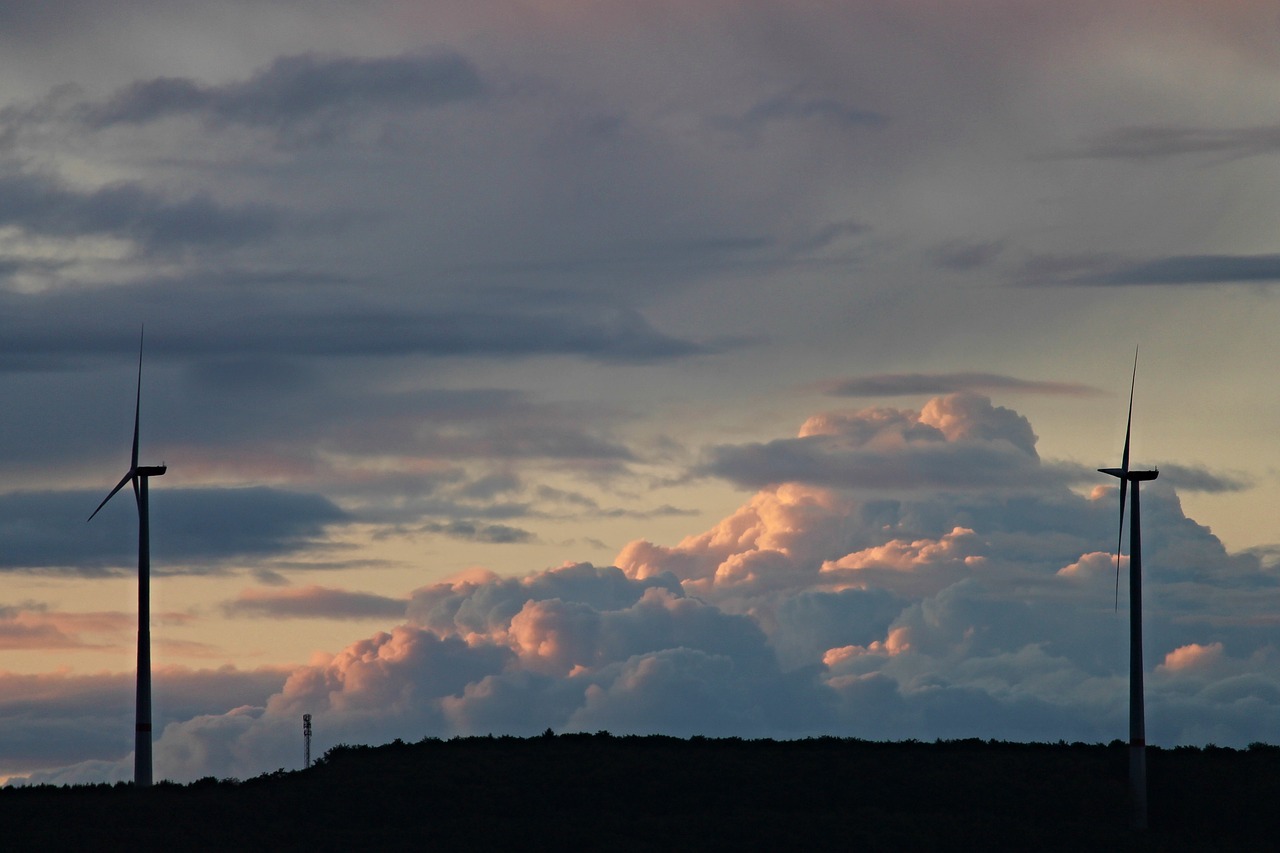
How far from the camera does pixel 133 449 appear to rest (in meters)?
106

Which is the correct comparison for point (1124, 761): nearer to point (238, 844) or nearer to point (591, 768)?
point (591, 768)

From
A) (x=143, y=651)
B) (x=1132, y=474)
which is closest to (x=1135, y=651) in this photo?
(x=1132, y=474)

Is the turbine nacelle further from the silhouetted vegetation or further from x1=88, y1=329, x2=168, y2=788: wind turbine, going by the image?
x1=88, y1=329, x2=168, y2=788: wind turbine

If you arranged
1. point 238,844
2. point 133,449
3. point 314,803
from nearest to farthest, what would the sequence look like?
point 238,844 → point 314,803 → point 133,449

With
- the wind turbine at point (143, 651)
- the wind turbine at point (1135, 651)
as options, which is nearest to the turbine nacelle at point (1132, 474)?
the wind turbine at point (1135, 651)

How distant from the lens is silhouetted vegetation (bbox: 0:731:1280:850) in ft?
291

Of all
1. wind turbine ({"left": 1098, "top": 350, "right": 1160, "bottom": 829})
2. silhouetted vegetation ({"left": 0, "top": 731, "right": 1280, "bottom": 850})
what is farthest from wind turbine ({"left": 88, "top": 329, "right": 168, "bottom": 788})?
wind turbine ({"left": 1098, "top": 350, "right": 1160, "bottom": 829})

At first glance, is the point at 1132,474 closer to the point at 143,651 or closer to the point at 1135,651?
the point at 1135,651

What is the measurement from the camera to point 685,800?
97.4 metres

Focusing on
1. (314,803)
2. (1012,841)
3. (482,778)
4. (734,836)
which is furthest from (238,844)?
(1012,841)

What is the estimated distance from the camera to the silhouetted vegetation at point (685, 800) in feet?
291

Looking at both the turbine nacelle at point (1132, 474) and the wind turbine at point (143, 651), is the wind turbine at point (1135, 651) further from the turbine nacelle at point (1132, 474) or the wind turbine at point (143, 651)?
the wind turbine at point (143, 651)

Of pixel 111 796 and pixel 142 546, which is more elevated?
pixel 142 546

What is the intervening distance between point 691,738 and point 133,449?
133ft
